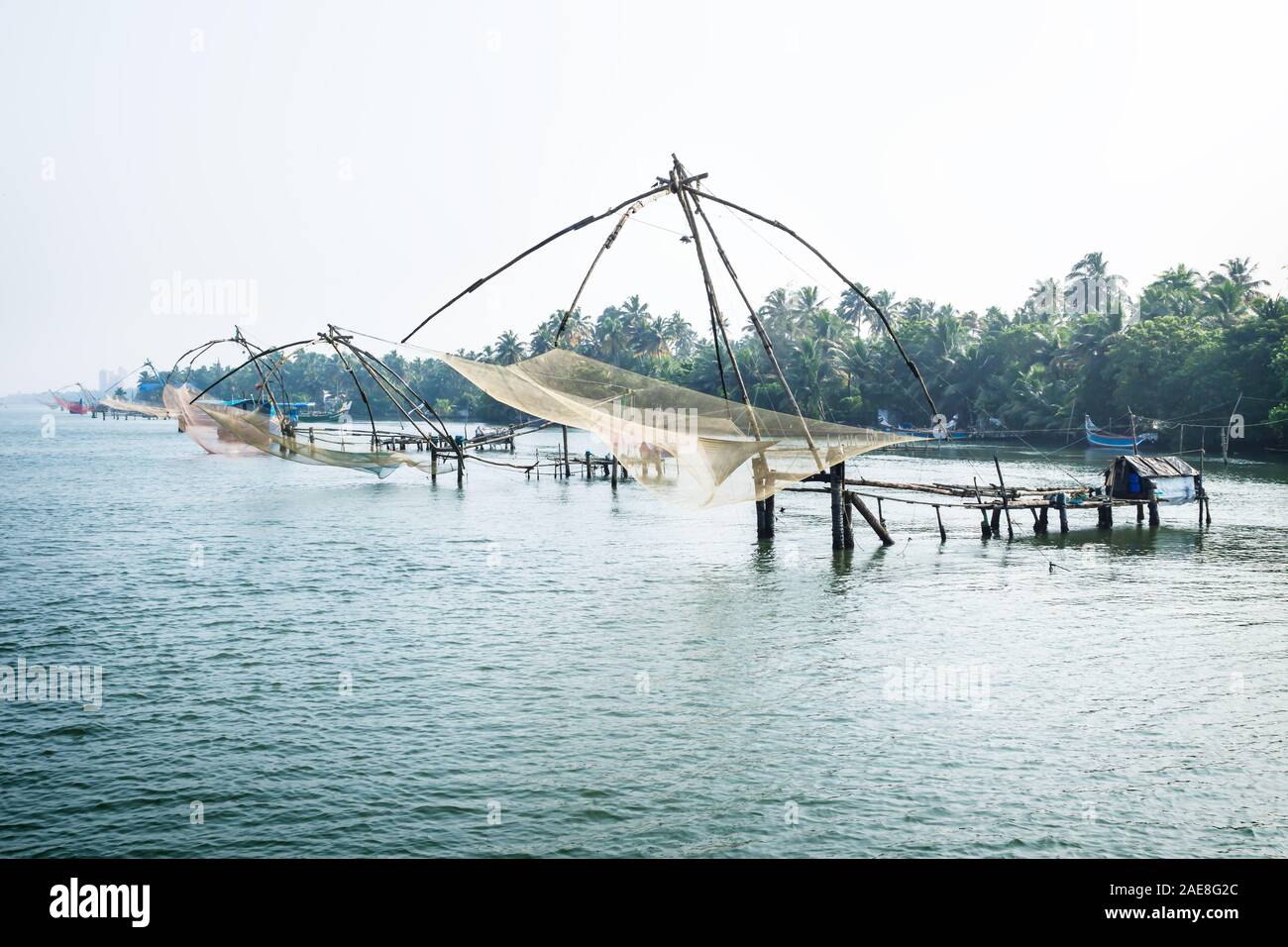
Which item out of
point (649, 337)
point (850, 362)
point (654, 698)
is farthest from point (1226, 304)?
point (654, 698)

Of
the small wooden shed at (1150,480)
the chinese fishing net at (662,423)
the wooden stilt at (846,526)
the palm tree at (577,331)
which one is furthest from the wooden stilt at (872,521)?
the palm tree at (577,331)

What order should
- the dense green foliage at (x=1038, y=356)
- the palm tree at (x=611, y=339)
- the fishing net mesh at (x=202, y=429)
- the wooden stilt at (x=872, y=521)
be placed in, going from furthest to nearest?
the palm tree at (x=611, y=339) < the dense green foliage at (x=1038, y=356) < the fishing net mesh at (x=202, y=429) < the wooden stilt at (x=872, y=521)

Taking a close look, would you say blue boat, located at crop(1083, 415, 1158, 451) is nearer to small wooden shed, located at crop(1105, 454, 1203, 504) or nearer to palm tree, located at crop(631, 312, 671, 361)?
small wooden shed, located at crop(1105, 454, 1203, 504)

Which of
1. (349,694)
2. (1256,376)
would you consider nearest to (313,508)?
(349,694)

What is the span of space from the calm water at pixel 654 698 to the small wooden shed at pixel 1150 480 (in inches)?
58.9

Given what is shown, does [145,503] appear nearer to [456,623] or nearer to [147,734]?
[456,623]

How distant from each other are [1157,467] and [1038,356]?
123 feet

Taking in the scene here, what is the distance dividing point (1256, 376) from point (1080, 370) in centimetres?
1144

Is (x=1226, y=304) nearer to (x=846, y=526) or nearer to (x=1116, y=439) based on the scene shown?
(x=1116, y=439)

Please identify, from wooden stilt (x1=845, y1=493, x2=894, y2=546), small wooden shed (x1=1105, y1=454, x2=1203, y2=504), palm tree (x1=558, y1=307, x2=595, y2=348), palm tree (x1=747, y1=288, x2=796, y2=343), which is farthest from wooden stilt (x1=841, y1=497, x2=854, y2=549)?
palm tree (x1=558, y1=307, x2=595, y2=348)

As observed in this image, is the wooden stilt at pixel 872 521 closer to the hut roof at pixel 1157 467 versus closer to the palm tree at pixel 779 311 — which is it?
the hut roof at pixel 1157 467

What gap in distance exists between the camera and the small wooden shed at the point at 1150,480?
2448 cm

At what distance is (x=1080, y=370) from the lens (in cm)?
5628
